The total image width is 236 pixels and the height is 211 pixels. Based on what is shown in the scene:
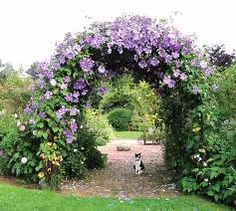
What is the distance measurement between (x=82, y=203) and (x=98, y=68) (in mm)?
2321

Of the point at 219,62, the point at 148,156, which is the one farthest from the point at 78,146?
the point at 219,62

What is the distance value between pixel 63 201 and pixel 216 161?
8.37 feet

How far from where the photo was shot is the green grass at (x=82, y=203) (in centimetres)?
654

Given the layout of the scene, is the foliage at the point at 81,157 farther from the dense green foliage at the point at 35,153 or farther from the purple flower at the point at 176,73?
the purple flower at the point at 176,73

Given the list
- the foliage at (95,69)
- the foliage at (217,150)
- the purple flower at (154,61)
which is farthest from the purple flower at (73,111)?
the foliage at (217,150)

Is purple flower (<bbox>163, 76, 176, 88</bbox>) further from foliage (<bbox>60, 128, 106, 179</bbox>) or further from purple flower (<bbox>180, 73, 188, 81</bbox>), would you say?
foliage (<bbox>60, 128, 106, 179</bbox>)

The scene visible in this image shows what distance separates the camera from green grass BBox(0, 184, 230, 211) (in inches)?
257

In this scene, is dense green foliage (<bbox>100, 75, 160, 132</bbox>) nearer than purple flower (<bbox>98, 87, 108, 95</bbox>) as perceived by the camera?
No

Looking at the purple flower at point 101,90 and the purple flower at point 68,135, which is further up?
the purple flower at point 101,90

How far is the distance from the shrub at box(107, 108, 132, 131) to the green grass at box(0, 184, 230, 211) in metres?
17.7

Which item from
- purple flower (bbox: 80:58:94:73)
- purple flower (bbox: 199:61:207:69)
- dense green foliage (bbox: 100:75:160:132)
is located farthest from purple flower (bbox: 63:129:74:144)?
purple flower (bbox: 199:61:207:69)

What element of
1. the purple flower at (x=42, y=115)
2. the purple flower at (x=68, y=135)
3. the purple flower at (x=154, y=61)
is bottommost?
the purple flower at (x=68, y=135)

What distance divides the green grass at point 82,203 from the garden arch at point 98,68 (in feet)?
2.60

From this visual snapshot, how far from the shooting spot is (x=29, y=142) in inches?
334
